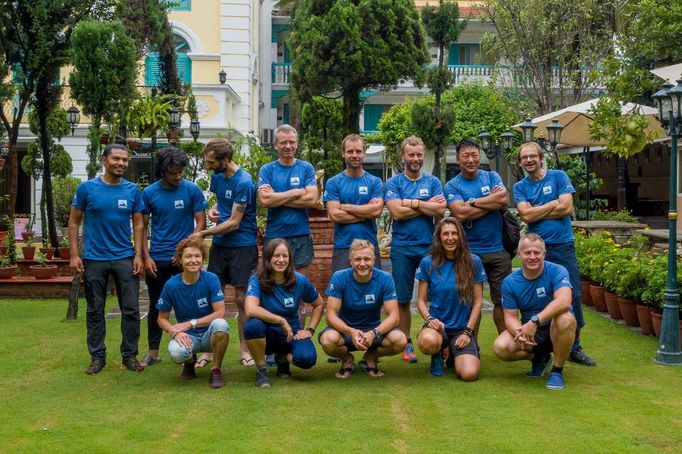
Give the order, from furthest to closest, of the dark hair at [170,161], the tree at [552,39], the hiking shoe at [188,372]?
the tree at [552,39]
the dark hair at [170,161]
the hiking shoe at [188,372]

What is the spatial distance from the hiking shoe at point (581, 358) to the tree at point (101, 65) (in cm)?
702

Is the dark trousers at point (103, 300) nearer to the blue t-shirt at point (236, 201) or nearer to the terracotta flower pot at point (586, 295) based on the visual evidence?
the blue t-shirt at point (236, 201)

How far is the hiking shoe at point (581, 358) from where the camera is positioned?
8141 millimetres

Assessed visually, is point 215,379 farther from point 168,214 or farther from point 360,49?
point 360,49

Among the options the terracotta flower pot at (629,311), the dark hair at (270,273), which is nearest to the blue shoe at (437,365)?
Answer: the dark hair at (270,273)

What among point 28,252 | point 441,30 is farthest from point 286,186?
point 441,30

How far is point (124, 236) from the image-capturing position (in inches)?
311

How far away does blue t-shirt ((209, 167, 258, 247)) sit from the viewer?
800 centimetres

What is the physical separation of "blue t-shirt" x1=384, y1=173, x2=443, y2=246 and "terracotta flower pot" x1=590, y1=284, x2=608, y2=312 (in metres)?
4.22

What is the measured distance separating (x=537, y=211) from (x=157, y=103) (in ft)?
37.9

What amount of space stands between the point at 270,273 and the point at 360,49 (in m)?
8.82

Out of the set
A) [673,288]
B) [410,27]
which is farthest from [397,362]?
[410,27]

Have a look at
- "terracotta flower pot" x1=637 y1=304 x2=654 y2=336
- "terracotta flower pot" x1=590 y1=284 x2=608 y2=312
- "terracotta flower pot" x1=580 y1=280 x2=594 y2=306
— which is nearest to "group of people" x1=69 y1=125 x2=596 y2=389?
"terracotta flower pot" x1=637 y1=304 x2=654 y2=336

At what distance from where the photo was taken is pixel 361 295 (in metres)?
7.40
